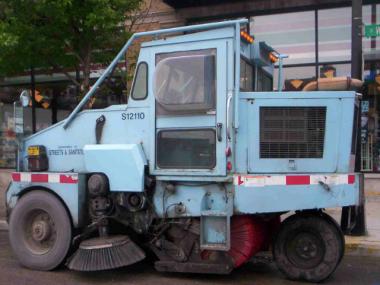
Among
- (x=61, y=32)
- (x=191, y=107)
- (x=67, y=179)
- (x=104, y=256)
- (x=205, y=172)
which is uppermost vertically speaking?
(x=61, y=32)

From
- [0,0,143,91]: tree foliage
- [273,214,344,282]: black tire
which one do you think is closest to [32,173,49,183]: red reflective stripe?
[0,0,143,91]: tree foliage

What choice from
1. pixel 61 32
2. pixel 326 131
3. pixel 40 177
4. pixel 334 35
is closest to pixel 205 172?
pixel 326 131

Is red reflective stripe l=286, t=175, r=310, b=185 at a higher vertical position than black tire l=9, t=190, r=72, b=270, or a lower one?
higher

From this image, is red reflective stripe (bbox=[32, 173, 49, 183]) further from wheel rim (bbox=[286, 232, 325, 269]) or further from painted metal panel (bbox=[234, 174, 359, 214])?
wheel rim (bbox=[286, 232, 325, 269])

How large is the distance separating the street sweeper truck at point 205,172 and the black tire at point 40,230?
23 millimetres

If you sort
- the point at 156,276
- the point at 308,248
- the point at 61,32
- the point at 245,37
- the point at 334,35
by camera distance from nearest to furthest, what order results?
1. the point at 308,248
2. the point at 245,37
3. the point at 156,276
4. the point at 61,32
5. the point at 334,35

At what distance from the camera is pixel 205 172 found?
583 centimetres

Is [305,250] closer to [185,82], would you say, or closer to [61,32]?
[185,82]

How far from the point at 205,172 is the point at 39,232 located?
2.28 meters

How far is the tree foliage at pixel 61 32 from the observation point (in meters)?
8.58

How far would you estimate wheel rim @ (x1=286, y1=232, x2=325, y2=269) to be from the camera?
5.94 metres

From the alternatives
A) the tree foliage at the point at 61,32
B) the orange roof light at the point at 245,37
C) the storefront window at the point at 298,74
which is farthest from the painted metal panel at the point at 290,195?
the storefront window at the point at 298,74

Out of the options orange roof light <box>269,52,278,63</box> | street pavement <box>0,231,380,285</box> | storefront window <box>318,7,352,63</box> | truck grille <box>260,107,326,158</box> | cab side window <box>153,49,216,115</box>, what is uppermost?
storefront window <box>318,7,352,63</box>

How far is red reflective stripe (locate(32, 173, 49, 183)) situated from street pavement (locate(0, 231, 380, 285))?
1.10 metres
